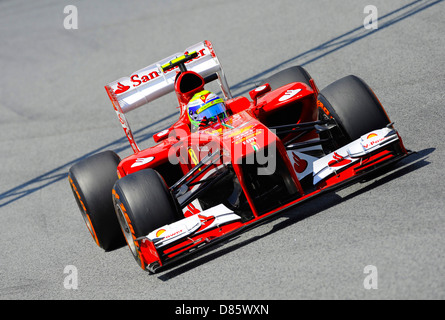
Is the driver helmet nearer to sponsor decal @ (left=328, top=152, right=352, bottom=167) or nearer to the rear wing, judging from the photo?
the rear wing

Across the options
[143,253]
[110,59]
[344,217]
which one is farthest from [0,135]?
[344,217]

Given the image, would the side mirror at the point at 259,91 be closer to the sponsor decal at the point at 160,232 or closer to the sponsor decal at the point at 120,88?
the sponsor decal at the point at 120,88

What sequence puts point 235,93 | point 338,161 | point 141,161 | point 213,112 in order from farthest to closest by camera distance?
point 235,93, point 213,112, point 141,161, point 338,161

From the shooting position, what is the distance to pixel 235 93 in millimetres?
12094

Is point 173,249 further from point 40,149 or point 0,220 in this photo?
point 40,149

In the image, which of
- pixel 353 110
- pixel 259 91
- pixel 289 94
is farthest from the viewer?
pixel 259 91

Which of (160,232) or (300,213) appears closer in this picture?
(160,232)

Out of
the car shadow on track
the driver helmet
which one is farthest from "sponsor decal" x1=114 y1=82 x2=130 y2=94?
the car shadow on track

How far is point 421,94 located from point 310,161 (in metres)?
2.81

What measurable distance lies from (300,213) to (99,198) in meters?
2.20

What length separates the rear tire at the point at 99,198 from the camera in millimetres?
7332

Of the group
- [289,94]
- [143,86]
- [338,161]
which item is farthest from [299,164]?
[143,86]

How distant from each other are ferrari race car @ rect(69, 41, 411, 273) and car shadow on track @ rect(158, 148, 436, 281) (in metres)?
0.20

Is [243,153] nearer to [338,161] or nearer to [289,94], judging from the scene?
[338,161]
